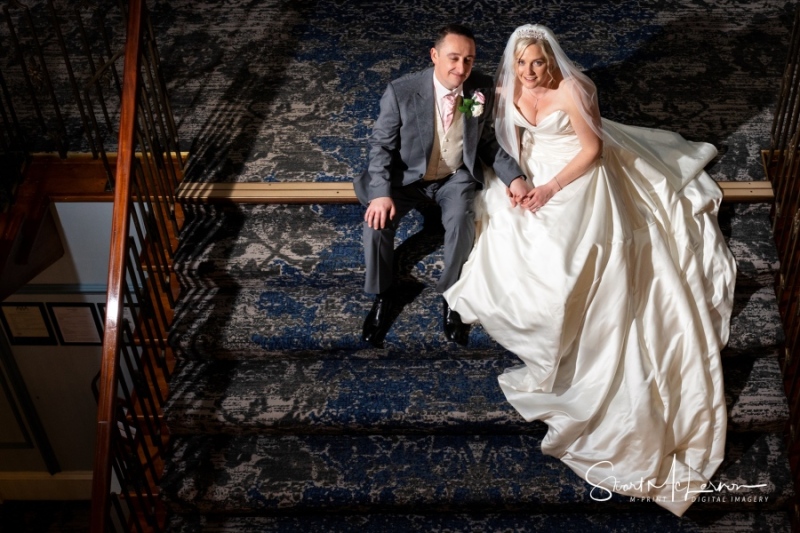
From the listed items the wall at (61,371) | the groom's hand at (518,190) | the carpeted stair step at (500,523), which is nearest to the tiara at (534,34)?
the groom's hand at (518,190)

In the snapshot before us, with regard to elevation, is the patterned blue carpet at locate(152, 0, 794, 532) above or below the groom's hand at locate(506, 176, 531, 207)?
below

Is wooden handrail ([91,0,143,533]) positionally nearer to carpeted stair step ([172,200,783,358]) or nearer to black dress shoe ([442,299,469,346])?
carpeted stair step ([172,200,783,358])

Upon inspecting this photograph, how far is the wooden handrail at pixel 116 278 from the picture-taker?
3037 mm

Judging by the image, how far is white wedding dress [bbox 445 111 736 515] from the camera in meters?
3.29

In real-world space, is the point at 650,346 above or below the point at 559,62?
below

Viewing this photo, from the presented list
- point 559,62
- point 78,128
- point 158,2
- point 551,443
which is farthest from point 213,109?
point 551,443

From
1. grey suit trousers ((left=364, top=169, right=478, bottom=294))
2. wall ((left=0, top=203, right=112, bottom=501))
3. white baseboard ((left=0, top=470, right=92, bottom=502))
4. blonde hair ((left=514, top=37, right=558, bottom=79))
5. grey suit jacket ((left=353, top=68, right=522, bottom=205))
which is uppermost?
blonde hair ((left=514, top=37, right=558, bottom=79))

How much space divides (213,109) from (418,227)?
1.44 m

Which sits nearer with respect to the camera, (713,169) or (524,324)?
(524,324)

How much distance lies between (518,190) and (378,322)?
0.89 metres

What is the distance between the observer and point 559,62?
3.29 meters

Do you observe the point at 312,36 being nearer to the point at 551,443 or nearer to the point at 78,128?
the point at 78,128

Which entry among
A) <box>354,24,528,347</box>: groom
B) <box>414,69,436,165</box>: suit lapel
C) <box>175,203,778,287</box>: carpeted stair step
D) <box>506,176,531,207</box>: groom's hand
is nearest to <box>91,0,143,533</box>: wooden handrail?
<box>175,203,778,287</box>: carpeted stair step

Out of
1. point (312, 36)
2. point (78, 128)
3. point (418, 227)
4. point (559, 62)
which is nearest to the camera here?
point (559, 62)
